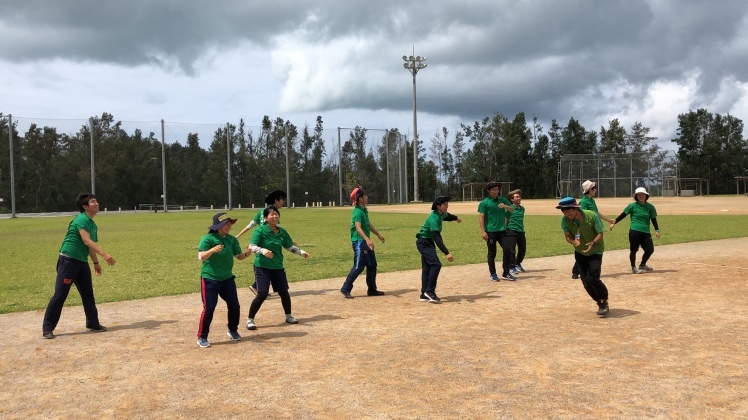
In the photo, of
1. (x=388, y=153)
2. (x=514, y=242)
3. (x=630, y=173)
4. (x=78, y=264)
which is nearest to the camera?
(x=78, y=264)

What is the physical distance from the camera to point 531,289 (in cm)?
1023

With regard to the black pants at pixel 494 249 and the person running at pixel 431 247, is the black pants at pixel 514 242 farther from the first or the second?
the person running at pixel 431 247

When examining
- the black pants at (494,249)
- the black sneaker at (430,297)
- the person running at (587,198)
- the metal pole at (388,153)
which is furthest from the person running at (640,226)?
the metal pole at (388,153)

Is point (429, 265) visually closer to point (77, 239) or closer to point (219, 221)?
point (219, 221)

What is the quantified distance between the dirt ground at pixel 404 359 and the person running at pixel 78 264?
0.25 meters

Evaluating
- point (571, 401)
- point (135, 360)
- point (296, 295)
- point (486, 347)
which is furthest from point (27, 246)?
point (571, 401)

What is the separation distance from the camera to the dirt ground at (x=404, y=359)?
4688 mm

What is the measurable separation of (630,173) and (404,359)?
6457 centimetres

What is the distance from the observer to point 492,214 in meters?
11.3

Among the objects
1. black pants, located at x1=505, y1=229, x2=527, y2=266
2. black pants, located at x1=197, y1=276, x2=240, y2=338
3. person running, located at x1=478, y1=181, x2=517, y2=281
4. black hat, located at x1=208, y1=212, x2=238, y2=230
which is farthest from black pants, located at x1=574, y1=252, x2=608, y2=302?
black hat, located at x1=208, y1=212, x2=238, y2=230

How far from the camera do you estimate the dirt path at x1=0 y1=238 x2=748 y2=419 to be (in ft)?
15.4

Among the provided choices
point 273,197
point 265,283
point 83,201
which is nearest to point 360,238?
point 273,197

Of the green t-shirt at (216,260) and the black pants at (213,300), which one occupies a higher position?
the green t-shirt at (216,260)

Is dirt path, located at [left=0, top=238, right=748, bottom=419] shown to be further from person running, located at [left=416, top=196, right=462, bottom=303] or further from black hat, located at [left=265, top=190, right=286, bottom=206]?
black hat, located at [left=265, top=190, right=286, bottom=206]
